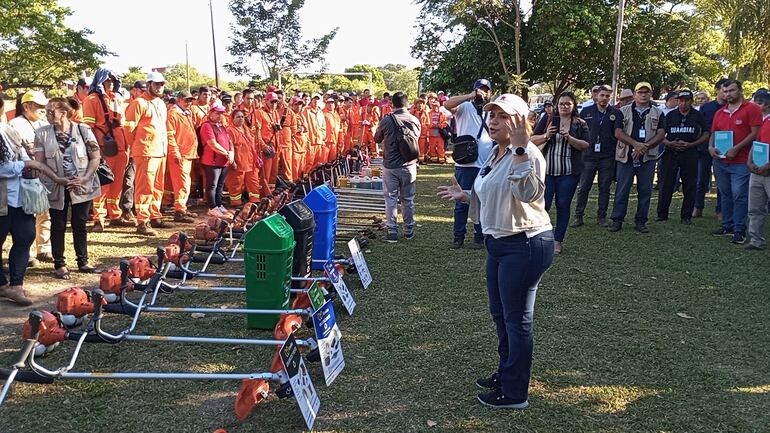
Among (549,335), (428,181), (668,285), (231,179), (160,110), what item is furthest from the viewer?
(428,181)

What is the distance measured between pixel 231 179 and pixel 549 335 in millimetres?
6829

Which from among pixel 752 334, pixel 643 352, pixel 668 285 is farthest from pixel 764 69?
pixel 643 352

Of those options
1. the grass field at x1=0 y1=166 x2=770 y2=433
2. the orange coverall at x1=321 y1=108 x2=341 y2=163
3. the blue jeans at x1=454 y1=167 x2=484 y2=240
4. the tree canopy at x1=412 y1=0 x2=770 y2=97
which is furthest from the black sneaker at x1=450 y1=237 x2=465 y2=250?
the tree canopy at x1=412 y1=0 x2=770 y2=97

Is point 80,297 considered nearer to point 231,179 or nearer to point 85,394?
point 85,394

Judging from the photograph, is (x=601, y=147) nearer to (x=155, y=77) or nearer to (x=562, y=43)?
(x=155, y=77)

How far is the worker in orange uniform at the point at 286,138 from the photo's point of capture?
11219 mm

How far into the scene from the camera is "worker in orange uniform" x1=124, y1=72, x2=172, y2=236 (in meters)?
7.67

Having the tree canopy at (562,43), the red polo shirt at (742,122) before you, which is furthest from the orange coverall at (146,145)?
the tree canopy at (562,43)

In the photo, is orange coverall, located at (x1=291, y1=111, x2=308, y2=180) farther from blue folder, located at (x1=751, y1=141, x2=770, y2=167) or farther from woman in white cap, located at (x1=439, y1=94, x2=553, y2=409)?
woman in white cap, located at (x1=439, y1=94, x2=553, y2=409)

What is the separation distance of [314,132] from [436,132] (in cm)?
570

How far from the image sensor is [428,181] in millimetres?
13945

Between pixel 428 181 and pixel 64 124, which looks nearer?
pixel 64 124

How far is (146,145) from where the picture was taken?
25.3 feet

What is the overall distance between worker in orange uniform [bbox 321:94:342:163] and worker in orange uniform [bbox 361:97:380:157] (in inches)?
68.2
